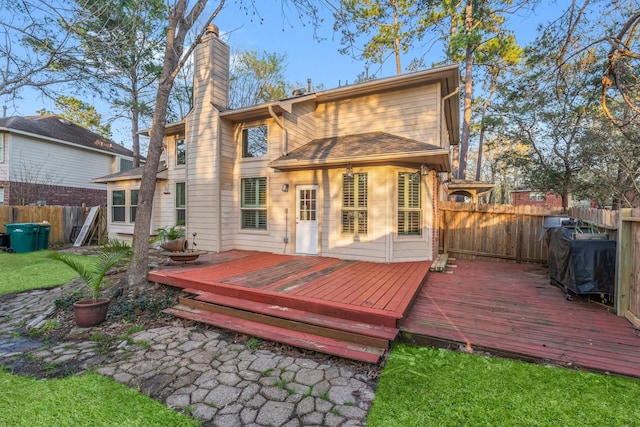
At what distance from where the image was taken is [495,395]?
240 cm

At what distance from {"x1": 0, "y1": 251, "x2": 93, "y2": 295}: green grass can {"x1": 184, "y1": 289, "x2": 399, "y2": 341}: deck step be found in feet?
11.3

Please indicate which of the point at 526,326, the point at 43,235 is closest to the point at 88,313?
the point at 526,326

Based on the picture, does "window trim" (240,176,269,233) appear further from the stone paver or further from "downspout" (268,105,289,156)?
the stone paver

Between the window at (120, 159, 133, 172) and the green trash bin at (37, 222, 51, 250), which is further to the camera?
the window at (120, 159, 133, 172)

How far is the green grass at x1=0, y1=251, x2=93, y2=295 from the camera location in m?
6.00

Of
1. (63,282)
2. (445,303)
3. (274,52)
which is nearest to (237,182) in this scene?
(63,282)

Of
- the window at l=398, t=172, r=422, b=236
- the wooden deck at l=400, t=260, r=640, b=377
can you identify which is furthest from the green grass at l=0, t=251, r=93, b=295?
the window at l=398, t=172, r=422, b=236

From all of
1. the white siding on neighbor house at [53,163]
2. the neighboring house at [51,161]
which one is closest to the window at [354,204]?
the neighboring house at [51,161]

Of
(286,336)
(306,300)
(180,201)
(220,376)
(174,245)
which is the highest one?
(180,201)

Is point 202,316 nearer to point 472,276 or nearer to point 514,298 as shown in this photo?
point 514,298

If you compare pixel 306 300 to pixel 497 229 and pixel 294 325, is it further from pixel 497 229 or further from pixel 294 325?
pixel 497 229

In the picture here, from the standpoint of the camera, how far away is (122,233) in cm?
1123

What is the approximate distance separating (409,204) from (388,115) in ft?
8.29

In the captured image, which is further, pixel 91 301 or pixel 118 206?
pixel 118 206
